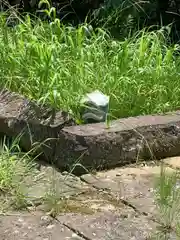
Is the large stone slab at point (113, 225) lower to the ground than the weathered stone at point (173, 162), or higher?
higher

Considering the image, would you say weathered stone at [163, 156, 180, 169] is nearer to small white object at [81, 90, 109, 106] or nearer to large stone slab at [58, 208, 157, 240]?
small white object at [81, 90, 109, 106]

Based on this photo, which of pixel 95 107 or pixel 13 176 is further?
pixel 95 107

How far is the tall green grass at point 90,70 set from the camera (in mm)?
4918

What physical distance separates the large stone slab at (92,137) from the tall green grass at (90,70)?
0.52ft

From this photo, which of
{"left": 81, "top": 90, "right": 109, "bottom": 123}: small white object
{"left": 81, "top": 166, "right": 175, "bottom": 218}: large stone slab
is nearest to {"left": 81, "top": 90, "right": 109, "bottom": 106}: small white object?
{"left": 81, "top": 90, "right": 109, "bottom": 123}: small white object

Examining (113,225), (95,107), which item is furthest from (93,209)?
(95,107)

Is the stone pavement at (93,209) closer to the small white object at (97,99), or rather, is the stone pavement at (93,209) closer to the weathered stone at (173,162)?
the weathered stone at (173,162)

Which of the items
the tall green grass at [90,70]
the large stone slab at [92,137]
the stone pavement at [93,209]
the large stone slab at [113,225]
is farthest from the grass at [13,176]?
the tall green grass at [90,70]

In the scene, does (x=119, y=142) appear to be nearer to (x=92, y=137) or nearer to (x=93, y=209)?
(x=92, y=137)

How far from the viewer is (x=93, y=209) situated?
3.92 meters

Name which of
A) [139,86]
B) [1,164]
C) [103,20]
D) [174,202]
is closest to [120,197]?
[174,202]

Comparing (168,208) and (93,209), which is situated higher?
(168,208)

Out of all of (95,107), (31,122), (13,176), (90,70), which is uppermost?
(90,70)

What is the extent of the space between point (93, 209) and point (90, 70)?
4.83 feet
